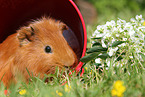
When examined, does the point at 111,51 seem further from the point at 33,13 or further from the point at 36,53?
the point at 33,13

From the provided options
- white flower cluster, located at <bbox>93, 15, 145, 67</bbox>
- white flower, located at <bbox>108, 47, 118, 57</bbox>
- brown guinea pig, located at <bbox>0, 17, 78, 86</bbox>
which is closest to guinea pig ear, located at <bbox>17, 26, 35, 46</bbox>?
brown guinea pig, located at <bbox>0, 17, 78, 86</bbox>

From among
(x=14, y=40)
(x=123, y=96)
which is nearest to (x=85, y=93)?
(x=123, y=96)

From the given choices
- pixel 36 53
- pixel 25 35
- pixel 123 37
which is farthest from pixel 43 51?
pixel 123 37

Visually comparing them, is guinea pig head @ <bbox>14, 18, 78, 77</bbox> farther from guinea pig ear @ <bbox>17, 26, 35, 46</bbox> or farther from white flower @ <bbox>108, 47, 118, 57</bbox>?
white flower @ <bbox>108, 47, 118, 57</bbox>

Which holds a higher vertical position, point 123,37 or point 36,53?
point 123,37

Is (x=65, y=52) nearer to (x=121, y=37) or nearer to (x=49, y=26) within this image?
(x=49, y=26)

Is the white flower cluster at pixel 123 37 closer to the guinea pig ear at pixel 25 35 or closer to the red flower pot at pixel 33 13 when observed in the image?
the red flower pot at pixel 33 13

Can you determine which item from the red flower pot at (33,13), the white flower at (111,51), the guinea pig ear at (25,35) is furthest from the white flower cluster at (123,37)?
the guinea pig ear at (25,35)
